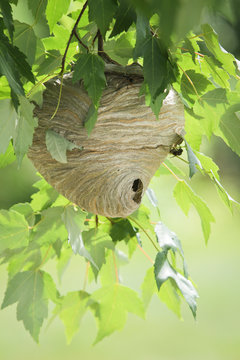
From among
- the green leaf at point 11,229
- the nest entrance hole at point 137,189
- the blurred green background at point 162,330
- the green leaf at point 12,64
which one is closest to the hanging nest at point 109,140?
the nest entrance hole at point 137,189

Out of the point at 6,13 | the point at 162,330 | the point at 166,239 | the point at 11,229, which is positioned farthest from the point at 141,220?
the point at 162,330

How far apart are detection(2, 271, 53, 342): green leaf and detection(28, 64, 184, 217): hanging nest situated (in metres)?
0.19

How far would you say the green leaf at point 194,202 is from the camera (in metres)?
0.85

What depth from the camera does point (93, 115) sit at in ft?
2.23

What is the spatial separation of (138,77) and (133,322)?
3068mm

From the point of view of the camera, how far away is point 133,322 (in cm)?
362

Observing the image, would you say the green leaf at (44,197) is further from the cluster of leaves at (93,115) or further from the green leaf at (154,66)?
the green leaf at (154,66)

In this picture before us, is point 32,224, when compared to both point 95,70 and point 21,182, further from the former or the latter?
point 21,182

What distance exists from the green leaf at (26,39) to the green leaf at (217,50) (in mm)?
216

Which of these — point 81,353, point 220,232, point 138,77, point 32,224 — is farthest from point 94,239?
point 220,232

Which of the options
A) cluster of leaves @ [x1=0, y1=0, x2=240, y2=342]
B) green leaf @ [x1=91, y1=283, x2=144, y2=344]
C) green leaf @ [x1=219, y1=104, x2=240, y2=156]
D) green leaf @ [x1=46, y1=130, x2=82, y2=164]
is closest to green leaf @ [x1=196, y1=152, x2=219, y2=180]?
cluster of leaves @ [x1=0, y1=0, x2=240, y2=342]

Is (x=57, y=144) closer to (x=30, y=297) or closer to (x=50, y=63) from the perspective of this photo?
(x=50, y=63)

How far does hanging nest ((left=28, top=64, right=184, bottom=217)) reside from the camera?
2.42 feet

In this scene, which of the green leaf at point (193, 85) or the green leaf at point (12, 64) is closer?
the green leaf at point (12, 64)
